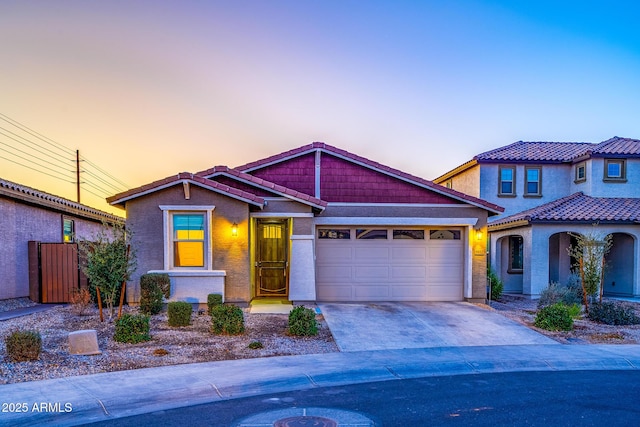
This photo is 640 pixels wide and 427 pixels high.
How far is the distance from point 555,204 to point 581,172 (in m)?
2.98

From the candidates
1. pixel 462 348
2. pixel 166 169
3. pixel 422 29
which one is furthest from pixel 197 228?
pixel 166 169

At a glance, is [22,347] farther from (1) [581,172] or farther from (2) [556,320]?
(1) [581,172]

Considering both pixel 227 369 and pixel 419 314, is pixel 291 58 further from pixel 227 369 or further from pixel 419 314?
pixel 227 369

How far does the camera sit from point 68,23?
1345 centimetres

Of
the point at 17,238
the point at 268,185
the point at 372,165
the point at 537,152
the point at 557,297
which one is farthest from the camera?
the point at 537,152

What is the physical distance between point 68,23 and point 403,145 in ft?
50.1

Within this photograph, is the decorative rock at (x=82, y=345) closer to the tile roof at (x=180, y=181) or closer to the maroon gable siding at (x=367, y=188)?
the tile roof at (x=180, y=181)

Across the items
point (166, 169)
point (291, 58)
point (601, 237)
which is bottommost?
point (601, 237)

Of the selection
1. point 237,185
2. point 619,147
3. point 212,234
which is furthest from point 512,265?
point 212,234

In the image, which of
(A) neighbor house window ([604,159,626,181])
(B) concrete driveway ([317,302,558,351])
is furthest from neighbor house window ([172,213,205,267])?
(A) neighbor house window ([604,159,626,181])

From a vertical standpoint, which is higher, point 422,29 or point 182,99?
point 422,29

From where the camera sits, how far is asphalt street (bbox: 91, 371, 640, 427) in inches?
223

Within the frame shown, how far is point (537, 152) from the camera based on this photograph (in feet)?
73.0

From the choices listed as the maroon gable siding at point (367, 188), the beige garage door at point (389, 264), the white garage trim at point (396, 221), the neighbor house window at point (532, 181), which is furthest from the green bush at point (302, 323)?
the neighbor house window at point (532, 181)
